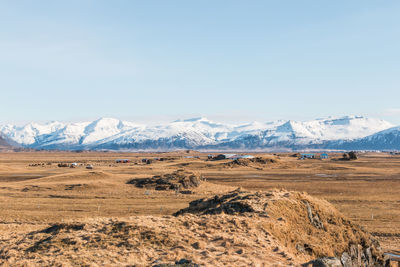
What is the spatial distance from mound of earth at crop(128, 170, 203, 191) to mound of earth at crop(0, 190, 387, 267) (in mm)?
39503

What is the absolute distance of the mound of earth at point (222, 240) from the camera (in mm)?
16891

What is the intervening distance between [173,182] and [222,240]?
46986mm

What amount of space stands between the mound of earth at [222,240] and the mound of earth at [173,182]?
39503 millimetres

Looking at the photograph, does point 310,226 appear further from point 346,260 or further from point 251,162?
point 251,162

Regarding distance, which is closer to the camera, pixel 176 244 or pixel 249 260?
Result: pixel 249 260

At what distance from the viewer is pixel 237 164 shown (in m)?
125

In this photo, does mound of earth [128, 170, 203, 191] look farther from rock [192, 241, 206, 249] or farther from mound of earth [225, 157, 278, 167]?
mound of earth [225, 157, 278, 167]

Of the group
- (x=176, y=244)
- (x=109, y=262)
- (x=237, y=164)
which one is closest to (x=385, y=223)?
(x=176, y=244)

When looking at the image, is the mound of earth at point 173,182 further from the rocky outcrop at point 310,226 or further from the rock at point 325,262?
the rock at point 325,262

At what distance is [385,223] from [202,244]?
25289 millimetres

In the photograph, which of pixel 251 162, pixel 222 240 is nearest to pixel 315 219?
pixel 222 240

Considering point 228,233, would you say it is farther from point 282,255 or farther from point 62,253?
point 62,253

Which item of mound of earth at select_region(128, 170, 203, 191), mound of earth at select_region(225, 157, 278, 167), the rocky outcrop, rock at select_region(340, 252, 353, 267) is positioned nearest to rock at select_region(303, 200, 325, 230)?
the rocky outcrop

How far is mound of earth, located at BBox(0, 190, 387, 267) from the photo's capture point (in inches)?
665
